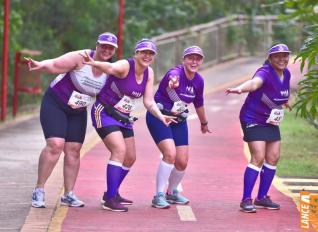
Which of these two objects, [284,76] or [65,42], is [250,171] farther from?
[65,42]

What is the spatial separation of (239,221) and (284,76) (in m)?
1.90

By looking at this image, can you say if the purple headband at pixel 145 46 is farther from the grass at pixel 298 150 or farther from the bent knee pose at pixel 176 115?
the grass at pixel 298 150

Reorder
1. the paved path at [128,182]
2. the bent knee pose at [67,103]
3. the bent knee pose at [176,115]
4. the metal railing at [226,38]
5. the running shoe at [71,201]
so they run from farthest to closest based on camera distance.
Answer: the metal railing at [226,38] < the bent knee pose at [176,115] < the running shoe at [71,201] < the bent knee pose at [67,103] < the paved path at [128,182]

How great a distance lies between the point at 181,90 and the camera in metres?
11.2

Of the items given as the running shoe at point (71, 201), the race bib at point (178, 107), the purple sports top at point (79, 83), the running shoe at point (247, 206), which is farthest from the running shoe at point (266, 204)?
the purple sports top at point (79, 83)

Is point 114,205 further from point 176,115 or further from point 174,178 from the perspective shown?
point 176,115

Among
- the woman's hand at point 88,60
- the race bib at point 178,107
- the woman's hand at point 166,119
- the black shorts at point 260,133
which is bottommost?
the black shorts at point 260,133

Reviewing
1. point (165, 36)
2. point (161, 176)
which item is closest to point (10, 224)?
point (161, 176)

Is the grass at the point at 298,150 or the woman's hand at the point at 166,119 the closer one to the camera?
the woman's hand at the point at 166,119

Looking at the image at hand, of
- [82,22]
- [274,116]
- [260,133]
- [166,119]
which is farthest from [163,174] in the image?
[82,22]

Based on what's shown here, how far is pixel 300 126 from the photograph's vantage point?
22.3 m

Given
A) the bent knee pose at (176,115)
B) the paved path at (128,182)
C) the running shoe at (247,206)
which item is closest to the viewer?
the paved path at (128,182)

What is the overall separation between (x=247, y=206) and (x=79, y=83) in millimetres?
2330

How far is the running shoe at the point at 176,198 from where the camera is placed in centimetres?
1142
